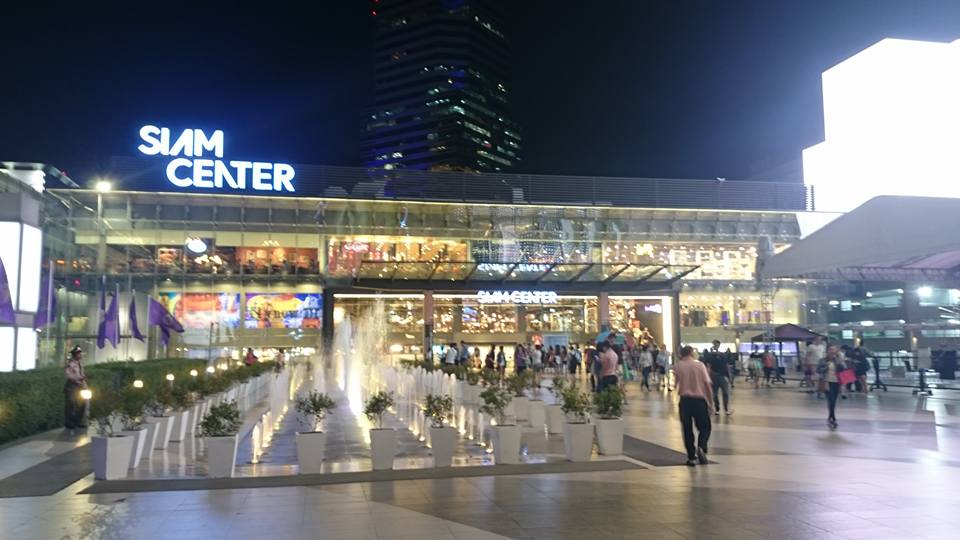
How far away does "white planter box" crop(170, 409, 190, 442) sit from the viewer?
13391 millimetres

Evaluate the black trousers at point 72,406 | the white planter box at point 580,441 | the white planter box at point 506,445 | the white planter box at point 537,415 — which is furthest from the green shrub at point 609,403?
the black trousers at point 72,406

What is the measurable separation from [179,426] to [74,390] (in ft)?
12.4

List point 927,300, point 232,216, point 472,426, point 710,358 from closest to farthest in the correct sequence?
1. point 472,426
2. point 710,358
3. point 927,300
4. point 232,216

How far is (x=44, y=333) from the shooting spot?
2553 cm

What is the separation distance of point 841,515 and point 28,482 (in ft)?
34.2

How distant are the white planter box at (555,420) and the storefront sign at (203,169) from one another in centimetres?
3665

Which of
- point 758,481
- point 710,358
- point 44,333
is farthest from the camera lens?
point 44,333

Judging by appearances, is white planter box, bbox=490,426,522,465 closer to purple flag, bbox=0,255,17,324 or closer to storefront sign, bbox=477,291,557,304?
purple flag, bbox=0,255,17,324

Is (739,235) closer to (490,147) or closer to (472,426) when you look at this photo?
(472,426)

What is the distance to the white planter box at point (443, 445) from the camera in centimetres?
1063

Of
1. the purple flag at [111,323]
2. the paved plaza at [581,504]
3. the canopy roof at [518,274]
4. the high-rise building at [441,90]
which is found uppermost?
A: the high-rise building at [441,90]

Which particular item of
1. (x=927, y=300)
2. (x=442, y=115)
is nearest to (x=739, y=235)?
(x=927, y=300)

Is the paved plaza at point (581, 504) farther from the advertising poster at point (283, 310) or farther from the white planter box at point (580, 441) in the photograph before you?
the advertising poster at point (283, 310)

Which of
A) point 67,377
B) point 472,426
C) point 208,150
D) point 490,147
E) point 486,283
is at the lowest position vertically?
point 472,426
